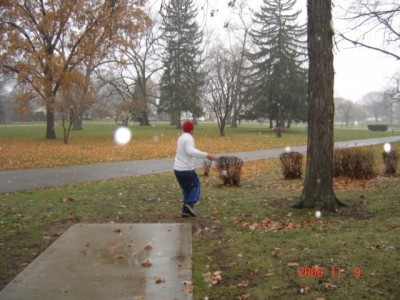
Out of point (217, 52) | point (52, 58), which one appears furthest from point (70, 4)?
point (217, 52)

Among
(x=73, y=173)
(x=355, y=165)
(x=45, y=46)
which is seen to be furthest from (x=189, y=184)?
(x=45, y=46)

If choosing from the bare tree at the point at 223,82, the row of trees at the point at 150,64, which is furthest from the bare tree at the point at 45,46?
the bare tree at the point at 223,82

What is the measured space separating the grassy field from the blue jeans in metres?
0.40

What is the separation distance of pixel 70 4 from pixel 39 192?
2314 cm

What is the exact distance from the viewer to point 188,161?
6613 mm

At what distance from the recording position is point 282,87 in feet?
140

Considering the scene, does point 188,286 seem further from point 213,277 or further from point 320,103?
point 320,103

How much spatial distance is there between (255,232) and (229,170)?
4.35 metres

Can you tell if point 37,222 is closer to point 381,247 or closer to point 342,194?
point 381,247

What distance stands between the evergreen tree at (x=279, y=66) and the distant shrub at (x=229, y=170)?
34.0 meters

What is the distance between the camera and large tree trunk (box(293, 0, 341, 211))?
687 cm

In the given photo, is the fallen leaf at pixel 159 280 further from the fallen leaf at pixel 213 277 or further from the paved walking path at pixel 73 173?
the paved walking path at pixel 73 173

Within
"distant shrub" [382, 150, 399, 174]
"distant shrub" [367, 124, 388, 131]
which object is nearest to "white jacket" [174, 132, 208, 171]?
"distant shrub" [382, 150, 399, 174]

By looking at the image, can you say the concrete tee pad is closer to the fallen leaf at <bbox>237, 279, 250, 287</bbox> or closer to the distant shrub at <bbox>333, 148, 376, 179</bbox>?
the fallen leaf at <bbox>237, 279, 250, 287</bbox>
